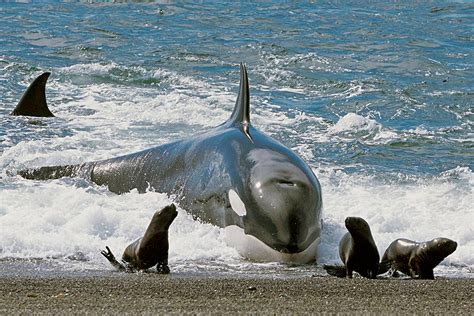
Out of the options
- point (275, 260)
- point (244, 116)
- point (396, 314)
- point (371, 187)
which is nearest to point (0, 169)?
point (244, 116)

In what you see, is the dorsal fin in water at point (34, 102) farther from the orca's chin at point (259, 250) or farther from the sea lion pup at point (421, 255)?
the sea lion pup at point (421, 255)

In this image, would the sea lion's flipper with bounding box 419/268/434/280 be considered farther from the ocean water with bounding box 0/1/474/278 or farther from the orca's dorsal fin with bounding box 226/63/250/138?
the orca's dorsal fin with bounding box 226/63/250/138

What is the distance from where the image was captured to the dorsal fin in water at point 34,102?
18969 mm

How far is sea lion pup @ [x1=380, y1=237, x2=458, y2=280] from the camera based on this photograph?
951cm

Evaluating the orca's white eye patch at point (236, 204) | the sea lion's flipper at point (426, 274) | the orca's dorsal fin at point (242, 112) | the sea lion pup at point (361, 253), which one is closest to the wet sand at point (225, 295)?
the sea lion's flipper at point (426, 274)

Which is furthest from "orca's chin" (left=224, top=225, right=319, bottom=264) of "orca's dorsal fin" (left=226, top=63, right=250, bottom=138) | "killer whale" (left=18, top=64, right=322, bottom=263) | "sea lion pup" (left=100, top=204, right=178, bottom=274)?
"orca's dorsal fin" (left=226, top=63, right=250, bottom=138)

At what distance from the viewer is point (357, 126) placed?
64.2 feet

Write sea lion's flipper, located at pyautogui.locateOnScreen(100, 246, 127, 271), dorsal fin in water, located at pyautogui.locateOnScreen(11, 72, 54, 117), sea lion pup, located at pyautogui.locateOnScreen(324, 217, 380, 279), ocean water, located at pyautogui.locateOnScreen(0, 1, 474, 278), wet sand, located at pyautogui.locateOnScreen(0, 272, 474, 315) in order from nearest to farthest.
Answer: wet sand, located at pyautogui.locateOnScreen(0, 272, 474, 315) → sea lion pup, located at pyautogui.locateOnScreen(324, 217, 380, 279) → sea lion's flipper, located at pyautogui.locateOnScreen(100, 246, 127, 271) → ocean water, located at pyautogui.locateOnScreen(0, 1, 474, 278) → dorsal fin in water, located at pyautogui.locateOnScreen(11, 72, 54, 117)

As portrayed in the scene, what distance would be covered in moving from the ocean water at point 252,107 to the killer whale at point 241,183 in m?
0.22

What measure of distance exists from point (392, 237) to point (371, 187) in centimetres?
280

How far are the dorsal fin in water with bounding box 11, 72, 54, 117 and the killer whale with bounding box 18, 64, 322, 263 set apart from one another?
4508 millimetres

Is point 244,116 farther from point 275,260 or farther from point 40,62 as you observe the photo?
point 40,62

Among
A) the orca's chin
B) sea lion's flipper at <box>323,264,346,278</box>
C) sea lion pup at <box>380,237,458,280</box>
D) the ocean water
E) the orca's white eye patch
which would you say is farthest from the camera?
the ocean water

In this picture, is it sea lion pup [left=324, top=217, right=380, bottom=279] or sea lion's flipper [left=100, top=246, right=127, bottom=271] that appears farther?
sea lion's flipper [left=100, top=246, right=127, bottom=271]
